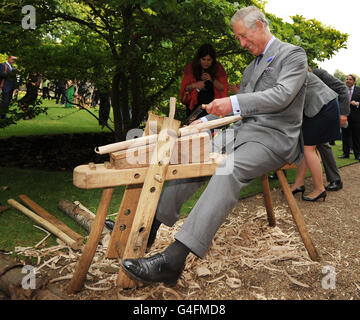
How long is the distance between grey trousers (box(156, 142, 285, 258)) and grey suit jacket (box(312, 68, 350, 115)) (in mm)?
3068

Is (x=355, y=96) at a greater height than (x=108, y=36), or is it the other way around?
(x=108, y=36)

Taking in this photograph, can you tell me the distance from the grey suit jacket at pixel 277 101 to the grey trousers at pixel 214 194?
117 mm

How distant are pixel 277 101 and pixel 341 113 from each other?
339 cm

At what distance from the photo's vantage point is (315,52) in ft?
17.9

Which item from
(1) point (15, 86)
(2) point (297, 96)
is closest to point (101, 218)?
(2) point (297, 96)

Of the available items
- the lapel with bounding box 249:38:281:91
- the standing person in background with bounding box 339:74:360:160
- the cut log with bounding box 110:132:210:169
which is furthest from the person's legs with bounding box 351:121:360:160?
the cut log with bounding box 110:132:210:169

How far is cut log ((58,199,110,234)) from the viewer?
3648 millimetres

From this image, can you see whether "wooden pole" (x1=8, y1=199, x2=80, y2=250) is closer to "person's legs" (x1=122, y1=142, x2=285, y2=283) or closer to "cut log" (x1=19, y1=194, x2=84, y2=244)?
"cut log" (x1=19, y1=194, x2=84, y2=244)

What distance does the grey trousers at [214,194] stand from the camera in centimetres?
247

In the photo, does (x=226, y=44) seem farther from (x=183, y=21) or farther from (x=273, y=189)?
(x=273, y=189)

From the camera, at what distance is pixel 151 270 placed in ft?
7.91

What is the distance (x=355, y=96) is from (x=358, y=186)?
4296 mm

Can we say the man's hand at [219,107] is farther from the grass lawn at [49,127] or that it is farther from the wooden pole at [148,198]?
the grass lawn at [49,127]

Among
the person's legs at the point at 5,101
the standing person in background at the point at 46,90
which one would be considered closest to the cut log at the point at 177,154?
the person's legs at the point at 5,101
